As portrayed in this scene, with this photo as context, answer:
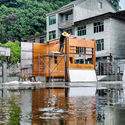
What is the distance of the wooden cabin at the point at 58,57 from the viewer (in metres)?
36.8

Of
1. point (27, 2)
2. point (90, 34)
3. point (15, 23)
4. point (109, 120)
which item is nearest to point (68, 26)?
point (90, 34)

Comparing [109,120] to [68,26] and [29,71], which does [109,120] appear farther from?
[68,26]

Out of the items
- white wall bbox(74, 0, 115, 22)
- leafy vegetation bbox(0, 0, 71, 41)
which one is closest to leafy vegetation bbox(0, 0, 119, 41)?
leafy vegetation bbox(0, 0, 71, 41)

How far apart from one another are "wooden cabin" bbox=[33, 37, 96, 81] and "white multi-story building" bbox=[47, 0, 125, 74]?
14.3 metres

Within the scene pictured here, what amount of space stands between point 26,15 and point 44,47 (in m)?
43.5

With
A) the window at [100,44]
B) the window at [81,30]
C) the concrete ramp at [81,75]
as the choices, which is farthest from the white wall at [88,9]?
the concrete ramp at [81,75]

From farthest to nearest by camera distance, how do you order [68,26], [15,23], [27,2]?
[27,2]
[15,23]
[68,26]

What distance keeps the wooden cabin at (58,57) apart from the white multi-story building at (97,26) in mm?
14336

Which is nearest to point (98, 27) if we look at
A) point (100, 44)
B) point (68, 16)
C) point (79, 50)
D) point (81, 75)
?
point (100, 44)

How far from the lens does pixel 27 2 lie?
3420 inches

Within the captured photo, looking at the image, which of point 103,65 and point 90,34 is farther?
point 90,34

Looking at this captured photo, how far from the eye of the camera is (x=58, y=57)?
37.4 meters

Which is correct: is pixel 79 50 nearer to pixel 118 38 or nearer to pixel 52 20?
pixel 118 38

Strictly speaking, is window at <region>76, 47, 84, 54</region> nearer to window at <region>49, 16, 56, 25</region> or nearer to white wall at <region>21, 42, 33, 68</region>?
white wall at <region>21, 42, 33, 68</region>
